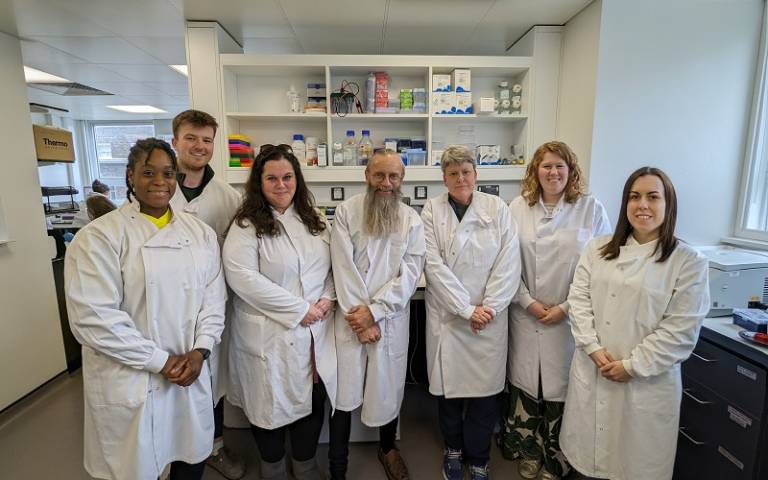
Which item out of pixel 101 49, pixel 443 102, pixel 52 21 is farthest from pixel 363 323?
pixel 101 49

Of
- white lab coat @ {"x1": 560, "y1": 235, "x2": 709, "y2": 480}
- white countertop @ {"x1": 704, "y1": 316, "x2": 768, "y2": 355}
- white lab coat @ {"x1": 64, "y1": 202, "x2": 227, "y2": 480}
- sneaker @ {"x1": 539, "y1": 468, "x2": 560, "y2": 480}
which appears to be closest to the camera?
white lab coat @ {"x1": 64, "y1": 202, "x2": 227, "y2": 480}

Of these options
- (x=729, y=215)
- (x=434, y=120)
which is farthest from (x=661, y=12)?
(x=434, y=120)

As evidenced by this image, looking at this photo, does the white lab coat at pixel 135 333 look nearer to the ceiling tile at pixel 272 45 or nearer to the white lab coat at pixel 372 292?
the white lab coat at pixel 372 292

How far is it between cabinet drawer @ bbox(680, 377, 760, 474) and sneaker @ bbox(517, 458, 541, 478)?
0.66m

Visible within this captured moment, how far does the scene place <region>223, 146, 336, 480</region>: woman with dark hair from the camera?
151 cm

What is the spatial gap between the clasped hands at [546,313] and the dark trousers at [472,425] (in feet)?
1.43

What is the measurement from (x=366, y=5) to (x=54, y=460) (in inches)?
123

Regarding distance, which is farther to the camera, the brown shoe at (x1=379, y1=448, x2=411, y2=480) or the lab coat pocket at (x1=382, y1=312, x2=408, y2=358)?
the brown shoe at (x1=379, y1=448, x2=411, y2=480)

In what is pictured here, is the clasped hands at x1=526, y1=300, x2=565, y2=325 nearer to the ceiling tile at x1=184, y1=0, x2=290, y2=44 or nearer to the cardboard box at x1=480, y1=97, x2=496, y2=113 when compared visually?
the cardboard box at x1=480, y1=97, x2=496, y2=113

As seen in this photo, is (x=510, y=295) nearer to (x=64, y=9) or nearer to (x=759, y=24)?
(x=759, y=24)

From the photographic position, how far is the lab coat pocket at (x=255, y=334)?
59.9 inches

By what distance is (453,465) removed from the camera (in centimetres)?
179

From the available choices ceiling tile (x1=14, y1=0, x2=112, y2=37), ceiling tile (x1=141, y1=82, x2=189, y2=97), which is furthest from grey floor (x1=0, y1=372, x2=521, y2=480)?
ceiling tile (x1=141, y1=82, x2=189, y2=97)

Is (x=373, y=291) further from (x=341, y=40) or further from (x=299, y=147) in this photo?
(x=341, y=40)
